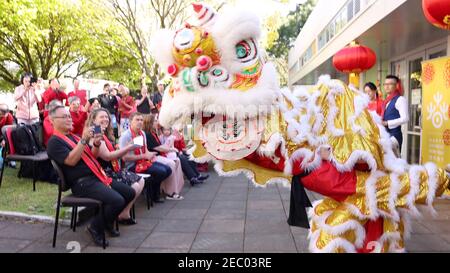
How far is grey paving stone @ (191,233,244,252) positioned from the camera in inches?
141

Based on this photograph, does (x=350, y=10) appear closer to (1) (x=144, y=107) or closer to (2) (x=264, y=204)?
(1) (x=144, y=107)

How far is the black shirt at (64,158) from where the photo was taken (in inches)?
139

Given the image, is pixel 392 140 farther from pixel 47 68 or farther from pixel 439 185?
pixel 47 68

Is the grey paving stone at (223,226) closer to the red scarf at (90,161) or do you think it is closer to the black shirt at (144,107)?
the red scarf at (90,161)

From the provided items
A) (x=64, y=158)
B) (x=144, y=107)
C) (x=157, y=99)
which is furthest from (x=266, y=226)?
(x=157, y=99)

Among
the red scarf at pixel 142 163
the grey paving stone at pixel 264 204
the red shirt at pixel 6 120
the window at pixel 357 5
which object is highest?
the window at pixel 357 5

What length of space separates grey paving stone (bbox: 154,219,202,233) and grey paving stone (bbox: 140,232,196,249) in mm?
133

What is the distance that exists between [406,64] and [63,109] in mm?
7731

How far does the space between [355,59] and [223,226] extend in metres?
4.60

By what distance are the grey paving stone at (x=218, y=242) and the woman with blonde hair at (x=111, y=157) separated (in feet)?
2.98

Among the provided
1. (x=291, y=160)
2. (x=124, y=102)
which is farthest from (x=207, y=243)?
(x=124, y=102)

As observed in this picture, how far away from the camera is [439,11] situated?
12.5 ft

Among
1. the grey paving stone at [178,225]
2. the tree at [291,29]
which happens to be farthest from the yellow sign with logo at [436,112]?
the tree at [291,29]

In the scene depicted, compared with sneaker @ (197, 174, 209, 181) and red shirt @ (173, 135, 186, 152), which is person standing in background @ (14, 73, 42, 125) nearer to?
red shirt @ (173, 135, 186, 152)
